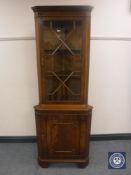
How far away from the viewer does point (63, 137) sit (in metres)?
2.11

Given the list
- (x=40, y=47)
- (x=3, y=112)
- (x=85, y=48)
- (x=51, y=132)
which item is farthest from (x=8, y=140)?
(x=85, y=48)

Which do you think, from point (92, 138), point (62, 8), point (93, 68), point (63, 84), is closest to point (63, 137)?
point (63, 84)

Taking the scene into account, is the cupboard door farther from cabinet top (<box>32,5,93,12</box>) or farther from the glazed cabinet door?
cabinet top (<box>32,5,93,12</box>)

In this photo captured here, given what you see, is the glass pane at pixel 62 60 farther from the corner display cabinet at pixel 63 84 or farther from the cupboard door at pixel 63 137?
the cupboard door at pixel 63 137

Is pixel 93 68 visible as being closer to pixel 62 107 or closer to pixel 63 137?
pixel 62 107

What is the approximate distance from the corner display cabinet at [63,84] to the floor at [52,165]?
8 centimetres

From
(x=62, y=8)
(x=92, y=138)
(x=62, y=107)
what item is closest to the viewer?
(x=62, y=8)

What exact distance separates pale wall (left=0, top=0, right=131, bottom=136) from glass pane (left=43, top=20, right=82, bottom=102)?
17.6 inches

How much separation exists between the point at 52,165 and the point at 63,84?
2.81 ft

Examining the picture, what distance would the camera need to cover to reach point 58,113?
2.03 m

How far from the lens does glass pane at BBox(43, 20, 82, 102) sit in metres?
1.95

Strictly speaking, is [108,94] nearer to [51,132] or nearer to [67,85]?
[67,85]

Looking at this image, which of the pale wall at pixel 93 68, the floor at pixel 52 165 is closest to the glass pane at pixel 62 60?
the pale wall at pixel 93 68

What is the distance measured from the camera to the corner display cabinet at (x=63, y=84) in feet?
6.25
